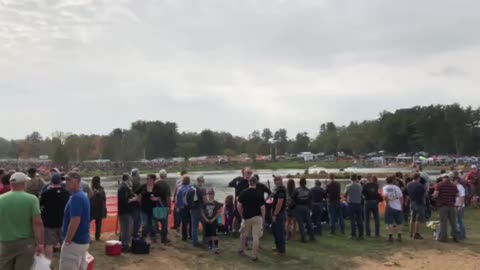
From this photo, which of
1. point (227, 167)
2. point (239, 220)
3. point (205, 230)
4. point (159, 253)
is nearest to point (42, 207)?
point (159, 253)

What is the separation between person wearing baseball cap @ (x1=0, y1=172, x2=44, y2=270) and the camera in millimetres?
6535

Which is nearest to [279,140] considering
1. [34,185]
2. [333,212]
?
[333,212]

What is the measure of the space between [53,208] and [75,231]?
8.50ft

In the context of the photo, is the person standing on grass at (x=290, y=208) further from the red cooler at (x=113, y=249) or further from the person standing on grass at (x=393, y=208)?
→ the red cooler at (x=113, y=249)

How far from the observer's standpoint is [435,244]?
1351cm

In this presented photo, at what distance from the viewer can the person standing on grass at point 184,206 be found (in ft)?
41.9

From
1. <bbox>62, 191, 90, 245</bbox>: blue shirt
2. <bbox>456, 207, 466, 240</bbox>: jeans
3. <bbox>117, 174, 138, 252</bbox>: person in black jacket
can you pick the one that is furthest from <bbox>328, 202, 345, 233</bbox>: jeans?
<bbox>62, 191, 90, 245</bbox>: blue shirt

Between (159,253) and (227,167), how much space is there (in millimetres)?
99895

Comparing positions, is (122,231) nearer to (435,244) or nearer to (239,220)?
(239,220)

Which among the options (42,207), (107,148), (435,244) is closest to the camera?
(42,207)

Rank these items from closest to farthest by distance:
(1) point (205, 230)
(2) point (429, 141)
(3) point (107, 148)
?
(1) point (205, 230) < (2) point (429, 141) < (3) point (107, 148)

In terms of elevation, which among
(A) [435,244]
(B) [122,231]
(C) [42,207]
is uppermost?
(C) [42,207]

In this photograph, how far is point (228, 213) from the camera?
13938 mm

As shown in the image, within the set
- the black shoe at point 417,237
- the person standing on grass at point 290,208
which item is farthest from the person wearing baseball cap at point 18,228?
the black shoe at point 417,237
